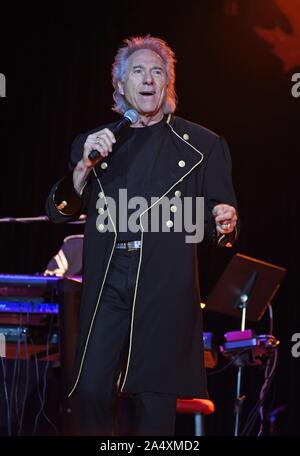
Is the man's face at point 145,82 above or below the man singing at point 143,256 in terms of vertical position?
above

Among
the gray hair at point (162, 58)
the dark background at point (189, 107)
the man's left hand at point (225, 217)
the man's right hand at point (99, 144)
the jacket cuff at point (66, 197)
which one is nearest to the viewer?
the man's right hand at point (99, 144)

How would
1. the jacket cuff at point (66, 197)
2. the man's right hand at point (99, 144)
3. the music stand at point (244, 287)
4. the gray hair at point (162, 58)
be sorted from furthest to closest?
the music stand at point (244, 287), the gray hair at point (162, 58), the jacket cuff at point (66, 197), the man's right hand at point (99, 144)

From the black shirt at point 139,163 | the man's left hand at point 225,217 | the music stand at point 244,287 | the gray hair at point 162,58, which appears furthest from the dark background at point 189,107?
the man's left hand at point 225,217

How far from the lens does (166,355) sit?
8.18 feet

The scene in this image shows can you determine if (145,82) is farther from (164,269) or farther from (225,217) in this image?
(164,269)

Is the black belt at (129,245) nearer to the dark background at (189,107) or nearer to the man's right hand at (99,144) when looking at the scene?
the man's right hand at (99,144)

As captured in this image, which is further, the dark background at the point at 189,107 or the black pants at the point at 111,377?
the dark background at the point at 189,107

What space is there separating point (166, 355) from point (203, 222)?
0.55m

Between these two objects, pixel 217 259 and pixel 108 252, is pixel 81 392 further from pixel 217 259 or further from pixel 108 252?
pixel 217 259

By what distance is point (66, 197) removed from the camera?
2748mm

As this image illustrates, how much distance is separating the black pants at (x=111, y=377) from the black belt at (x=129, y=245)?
0.09 ft

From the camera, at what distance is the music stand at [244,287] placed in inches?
178

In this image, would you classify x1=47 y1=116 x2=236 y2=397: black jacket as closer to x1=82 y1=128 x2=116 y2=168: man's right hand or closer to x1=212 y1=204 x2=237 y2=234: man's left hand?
x1=212 y1=204 x2=237 y2=234: man's left hand

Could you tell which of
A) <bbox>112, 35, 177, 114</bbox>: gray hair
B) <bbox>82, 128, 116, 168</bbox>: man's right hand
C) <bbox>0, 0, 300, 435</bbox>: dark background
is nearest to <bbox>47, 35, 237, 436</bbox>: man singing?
<bbox>82, 128, 116, 168</bbox>: man's right hand
